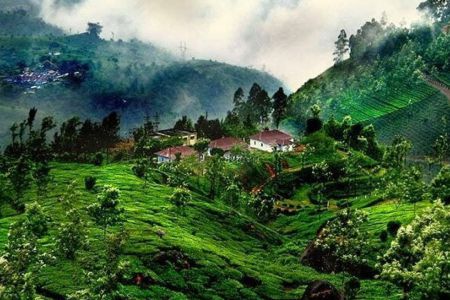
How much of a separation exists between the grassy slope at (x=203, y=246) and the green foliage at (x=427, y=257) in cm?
2522

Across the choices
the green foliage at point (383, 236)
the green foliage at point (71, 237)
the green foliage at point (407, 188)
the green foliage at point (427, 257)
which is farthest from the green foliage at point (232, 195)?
the green foliage at point (427, 257)

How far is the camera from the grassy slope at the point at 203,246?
2933 inches

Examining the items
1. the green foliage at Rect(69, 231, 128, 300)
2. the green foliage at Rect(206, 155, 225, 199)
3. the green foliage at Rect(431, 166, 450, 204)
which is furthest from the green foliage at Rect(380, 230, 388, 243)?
the green foliage at Rect(69, 231, 128, 300)

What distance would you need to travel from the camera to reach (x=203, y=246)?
94.2m

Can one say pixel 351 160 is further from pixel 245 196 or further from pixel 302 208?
pixel 245 196

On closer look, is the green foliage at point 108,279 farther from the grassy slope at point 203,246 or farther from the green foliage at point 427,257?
the green foliage at point 427,257

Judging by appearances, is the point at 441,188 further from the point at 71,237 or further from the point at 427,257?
the point at 71,237

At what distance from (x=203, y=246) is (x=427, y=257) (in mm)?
53067

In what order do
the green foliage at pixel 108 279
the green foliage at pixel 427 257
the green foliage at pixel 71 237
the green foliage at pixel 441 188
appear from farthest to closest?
the green foliage at pixel 441 188
the green foliage at pixel 71 237
the green foliage at pixel 108 279
the green foliage at pixel 427 257

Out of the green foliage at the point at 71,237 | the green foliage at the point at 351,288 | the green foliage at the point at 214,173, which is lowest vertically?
the green foliage at the point at 351,288

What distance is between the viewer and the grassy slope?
7450 cm

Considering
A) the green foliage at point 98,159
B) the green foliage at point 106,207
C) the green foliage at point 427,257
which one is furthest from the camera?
the green foliage at point 98,159

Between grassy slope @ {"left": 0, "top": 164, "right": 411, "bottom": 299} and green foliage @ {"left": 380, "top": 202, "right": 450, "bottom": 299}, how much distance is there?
25.2 meters

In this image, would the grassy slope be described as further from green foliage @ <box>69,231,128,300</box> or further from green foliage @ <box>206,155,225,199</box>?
green foliage @ <box>69,231,128,300</box>
